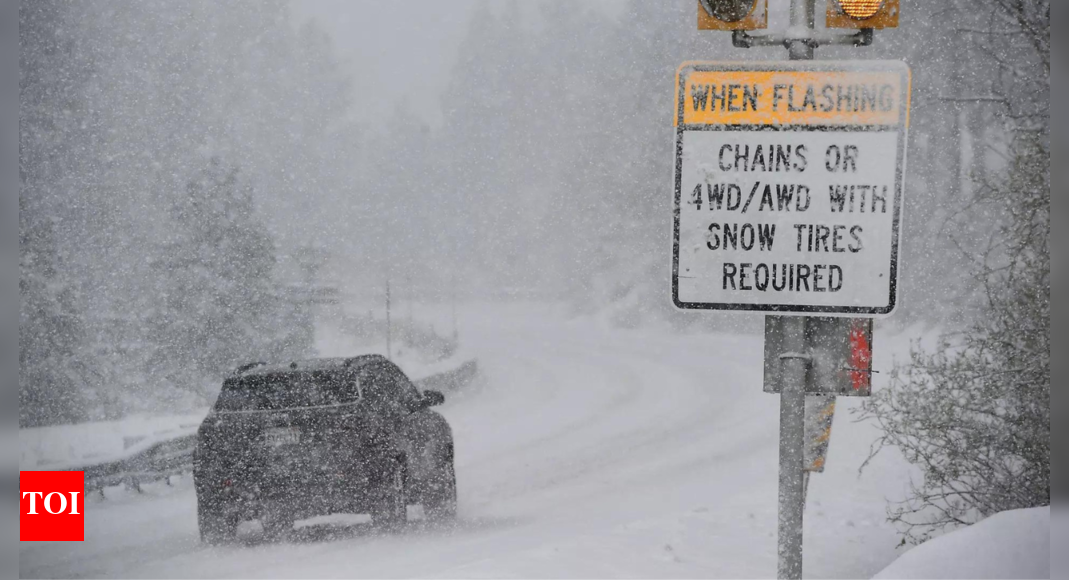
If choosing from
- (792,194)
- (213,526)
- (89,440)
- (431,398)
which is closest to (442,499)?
(431,398)

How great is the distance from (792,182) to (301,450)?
658cm

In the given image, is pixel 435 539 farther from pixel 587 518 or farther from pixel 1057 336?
pixel 1057 336

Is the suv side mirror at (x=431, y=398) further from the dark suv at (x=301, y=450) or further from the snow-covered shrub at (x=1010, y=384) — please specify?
the snow-covered shrub at (x=1010, y=384)

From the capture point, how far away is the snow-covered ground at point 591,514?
306 inches

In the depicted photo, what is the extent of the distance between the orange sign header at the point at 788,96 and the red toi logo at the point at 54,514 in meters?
7.76

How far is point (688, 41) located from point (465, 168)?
33.9m

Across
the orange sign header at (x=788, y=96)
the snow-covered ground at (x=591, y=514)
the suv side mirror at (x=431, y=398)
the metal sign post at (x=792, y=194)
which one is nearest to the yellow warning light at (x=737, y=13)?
the metal sign post at (x=792, y=194)

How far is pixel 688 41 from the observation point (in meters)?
44.1

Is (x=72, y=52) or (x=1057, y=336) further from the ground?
(x=72, y=52)

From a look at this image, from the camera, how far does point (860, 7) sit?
3.33 m

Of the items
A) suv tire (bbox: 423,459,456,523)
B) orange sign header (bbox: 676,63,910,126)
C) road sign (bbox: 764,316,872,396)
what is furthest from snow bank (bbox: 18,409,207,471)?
orange sign header (bbox: 676,63,910,126)

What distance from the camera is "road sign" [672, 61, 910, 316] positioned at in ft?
10.3

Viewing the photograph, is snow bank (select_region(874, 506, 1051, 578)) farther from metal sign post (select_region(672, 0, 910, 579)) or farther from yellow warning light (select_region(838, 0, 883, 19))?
yellow warning light (select_region(838, 0, 883, 19))

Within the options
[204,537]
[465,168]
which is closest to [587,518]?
[204,537]
